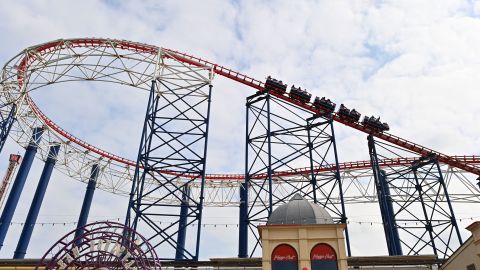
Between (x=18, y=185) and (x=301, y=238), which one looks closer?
(x=301, y=238)

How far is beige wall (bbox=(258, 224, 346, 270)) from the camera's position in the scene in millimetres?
16297

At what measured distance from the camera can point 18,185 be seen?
34.6m

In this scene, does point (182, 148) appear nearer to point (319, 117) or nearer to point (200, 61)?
point (200, 61)

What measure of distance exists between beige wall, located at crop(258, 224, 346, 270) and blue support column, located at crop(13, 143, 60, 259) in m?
27.3

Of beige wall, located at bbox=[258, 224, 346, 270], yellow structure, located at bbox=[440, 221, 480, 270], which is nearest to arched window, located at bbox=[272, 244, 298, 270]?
beige wall, located at bbox=[258, 224, 346, 270]

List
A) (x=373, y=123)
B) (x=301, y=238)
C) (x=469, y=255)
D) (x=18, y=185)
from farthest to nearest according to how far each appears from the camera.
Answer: (x=18, y=185)
(x=373, y=123)
(x=469, y=255)
(x=301, y=238)

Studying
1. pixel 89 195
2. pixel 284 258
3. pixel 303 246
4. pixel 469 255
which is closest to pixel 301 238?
pixel 303 246

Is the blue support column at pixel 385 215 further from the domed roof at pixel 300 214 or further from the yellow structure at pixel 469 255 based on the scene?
the domed roof at pixel 300 214

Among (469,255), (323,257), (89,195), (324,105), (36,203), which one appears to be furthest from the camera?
(89,195)

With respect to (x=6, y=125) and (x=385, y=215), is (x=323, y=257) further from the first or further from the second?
(x=6, y=125)

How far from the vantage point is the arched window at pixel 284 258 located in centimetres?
1623

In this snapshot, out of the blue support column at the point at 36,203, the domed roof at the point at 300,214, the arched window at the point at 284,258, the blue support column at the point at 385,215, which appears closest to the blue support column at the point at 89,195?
the blue support column at the point at 36,203

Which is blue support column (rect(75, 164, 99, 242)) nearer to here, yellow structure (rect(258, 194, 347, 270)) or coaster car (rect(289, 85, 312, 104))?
coaster car (rect(289, 85, 312, 104))

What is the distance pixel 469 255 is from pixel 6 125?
34662mm
